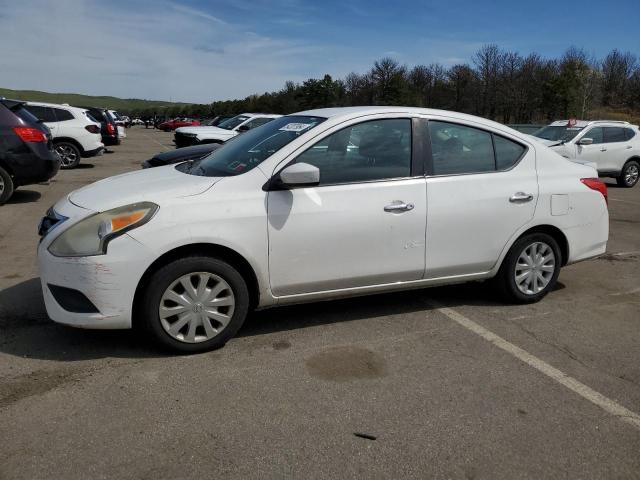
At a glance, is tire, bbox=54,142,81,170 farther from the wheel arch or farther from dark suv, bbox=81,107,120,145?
the wheel arch

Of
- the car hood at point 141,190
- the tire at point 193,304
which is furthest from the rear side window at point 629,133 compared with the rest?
the tire at point 193,304

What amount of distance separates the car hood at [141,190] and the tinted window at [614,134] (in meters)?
13.6

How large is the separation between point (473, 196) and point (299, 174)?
154cm

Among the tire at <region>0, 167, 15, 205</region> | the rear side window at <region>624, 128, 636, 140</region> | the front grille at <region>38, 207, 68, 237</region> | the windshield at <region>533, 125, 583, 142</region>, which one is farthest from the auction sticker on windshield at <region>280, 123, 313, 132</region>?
the rear side window at <region>624, 128, 636, 140</region>

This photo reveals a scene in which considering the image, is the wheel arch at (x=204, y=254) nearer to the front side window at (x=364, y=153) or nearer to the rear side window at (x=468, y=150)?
the front side window at (x=364, y=153)

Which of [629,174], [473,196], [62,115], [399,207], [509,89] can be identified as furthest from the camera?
[509,89]

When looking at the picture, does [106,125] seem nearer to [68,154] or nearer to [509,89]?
[68,154]

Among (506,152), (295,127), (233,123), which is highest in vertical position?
(233,123)

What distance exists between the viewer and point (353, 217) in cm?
408

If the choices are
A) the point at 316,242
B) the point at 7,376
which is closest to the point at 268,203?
the point at 316,242

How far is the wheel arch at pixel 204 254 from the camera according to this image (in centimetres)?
367

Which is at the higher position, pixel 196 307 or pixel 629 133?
Answer: pixel 629 133

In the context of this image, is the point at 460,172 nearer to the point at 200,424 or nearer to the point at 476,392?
the point at 476,392

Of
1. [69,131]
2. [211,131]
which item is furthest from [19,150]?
[211,131]
